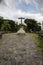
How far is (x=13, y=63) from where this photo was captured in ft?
25.7

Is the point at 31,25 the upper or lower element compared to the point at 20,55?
lower

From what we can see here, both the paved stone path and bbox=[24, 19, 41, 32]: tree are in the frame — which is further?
A: bbox=[24, 19, 41, 32]: tree

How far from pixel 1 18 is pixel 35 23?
1847cm

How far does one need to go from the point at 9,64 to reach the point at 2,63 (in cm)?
42

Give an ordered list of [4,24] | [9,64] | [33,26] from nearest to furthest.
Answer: [9,64] < [4,24] < [33,26]

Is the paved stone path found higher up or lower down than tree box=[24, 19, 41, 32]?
higher up

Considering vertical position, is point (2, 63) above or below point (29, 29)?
above

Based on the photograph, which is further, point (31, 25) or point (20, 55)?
point (31, 25)

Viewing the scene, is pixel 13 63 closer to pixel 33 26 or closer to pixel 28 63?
pixel 28 63

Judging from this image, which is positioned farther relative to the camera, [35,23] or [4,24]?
[35,23]

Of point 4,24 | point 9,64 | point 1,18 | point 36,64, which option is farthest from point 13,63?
point 1,18

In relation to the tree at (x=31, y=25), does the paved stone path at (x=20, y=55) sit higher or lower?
higher

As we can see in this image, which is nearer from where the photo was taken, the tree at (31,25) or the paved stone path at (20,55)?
the paved stone path at (20,55)

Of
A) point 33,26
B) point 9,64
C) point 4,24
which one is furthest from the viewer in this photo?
point 33,26
